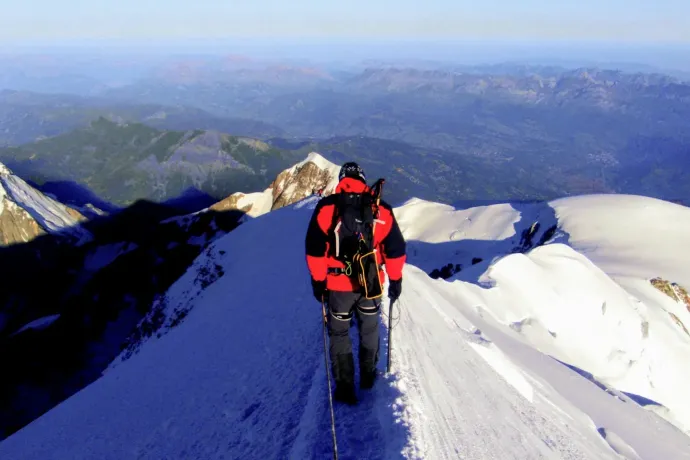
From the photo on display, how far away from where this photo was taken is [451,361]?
11266mm

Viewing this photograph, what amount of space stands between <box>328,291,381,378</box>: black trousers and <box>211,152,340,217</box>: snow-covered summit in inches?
2072

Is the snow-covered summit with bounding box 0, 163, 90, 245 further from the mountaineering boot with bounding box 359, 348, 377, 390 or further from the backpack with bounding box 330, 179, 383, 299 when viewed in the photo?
the backpack with bounding box 330, 179, 383, 299

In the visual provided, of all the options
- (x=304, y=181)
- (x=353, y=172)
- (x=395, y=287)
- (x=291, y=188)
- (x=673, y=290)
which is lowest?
(x=673, y=290)

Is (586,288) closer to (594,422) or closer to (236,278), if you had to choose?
(594,422)

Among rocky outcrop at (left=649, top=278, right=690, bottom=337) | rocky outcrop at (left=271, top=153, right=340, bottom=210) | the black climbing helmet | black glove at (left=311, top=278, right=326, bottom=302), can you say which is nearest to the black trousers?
black glove at (left=311, top=278, right=326, bottom=302)

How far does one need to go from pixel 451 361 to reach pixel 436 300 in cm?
736

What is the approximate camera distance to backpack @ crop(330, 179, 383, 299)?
7590 mm

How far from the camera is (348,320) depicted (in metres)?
8.23

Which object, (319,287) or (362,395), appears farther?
(362,395)

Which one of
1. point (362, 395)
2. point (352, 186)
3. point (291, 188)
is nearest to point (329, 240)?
point (352, 186)

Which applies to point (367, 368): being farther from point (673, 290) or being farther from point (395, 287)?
point (673, 290)

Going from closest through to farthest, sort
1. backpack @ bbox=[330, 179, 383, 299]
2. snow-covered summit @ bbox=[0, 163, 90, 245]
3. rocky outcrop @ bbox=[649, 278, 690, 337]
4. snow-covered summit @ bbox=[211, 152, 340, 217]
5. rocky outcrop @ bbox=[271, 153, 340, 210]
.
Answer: backpack @ bbox=[330, 179, 383, 299] → rocky outcrop @ bbox=[649, 278, 690, 337] → rocky outcrop @ bbox=[271, 153, 340, 210] → snow-covered summit @ bbox=[211, 152, 340, 217] → snow-covered summit @ bbox=[0, 163, 90, 245]

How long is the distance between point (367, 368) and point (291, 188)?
185ft

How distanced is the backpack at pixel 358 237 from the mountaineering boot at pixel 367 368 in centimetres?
132
